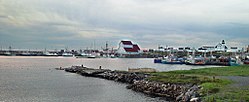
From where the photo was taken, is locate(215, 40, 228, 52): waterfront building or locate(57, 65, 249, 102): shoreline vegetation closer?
locate(57, 65, 249, 102): shoreline vegetation

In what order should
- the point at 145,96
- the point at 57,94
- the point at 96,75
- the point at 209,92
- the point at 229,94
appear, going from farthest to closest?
the point at 96,75 < the point at 57,94 < the point at 145,96 < the point at 209,92 < the point at 229,94

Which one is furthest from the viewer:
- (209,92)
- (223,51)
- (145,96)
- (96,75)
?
(223,51)

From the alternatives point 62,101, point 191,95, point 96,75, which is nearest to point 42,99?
point 62,101

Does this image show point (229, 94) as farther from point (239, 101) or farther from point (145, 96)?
point (145, 96)

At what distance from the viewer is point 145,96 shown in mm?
29344

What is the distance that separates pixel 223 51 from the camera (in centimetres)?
16025

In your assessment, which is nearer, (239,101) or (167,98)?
(239,101)

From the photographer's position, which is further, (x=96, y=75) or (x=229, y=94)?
(x=96, y=75)

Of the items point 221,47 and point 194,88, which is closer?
point 194,88

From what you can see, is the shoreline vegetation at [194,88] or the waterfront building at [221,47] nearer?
the shoreline vegetation at [194,88]

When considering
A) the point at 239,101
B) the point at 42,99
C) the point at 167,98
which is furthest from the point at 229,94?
the point at 42,99

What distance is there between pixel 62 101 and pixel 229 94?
1499cm

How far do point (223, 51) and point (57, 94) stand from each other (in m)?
143

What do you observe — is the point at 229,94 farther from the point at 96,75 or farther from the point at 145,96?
the point at 96,75
